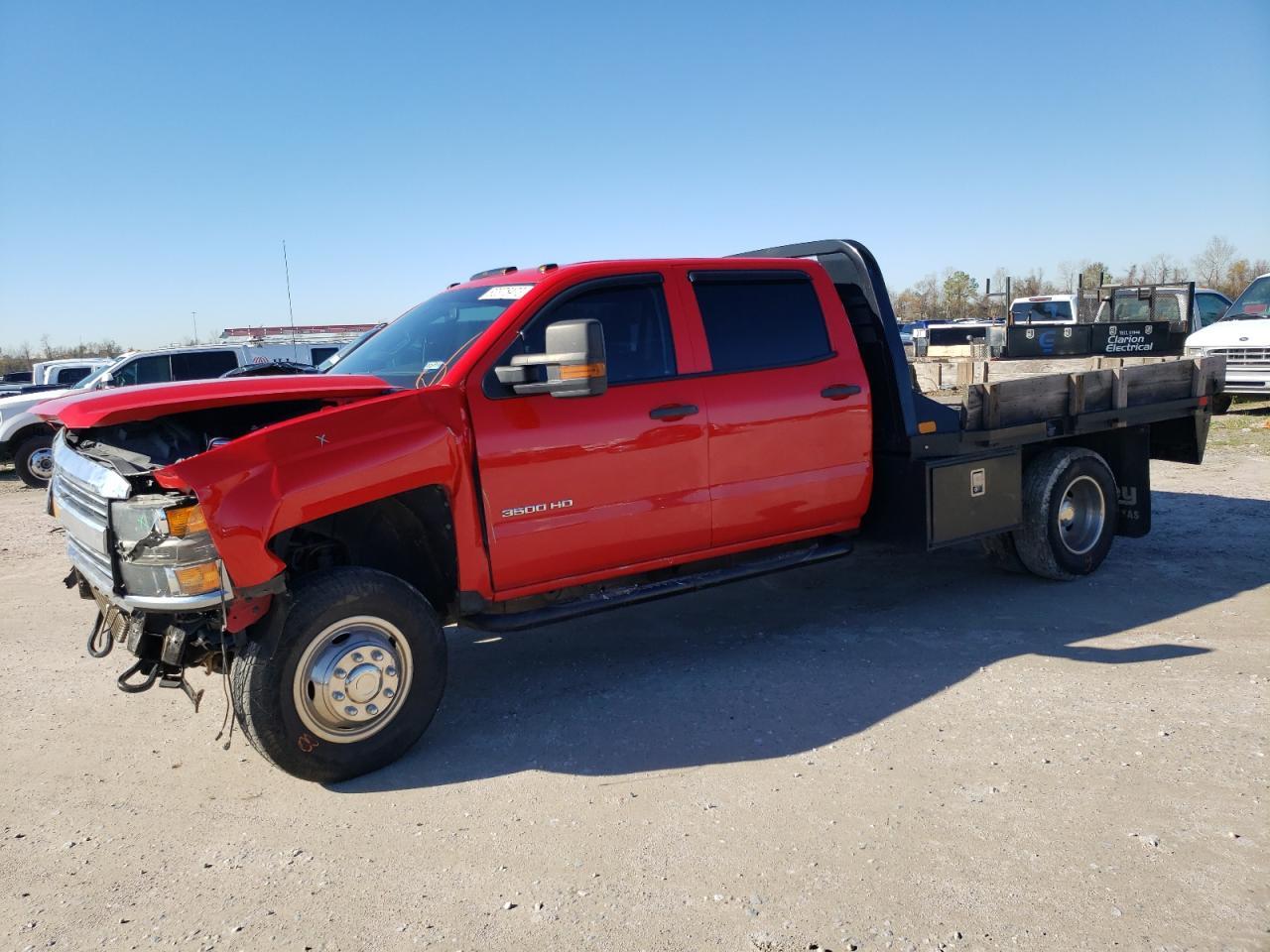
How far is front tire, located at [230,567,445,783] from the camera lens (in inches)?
144

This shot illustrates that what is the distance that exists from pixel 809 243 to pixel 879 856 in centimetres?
395

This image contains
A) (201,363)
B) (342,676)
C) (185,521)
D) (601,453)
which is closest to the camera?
(185,521)

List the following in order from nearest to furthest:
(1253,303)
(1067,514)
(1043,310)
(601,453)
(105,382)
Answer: (601,453) → (1067,514) → (105,382) → (1253,303) → (1043,310)

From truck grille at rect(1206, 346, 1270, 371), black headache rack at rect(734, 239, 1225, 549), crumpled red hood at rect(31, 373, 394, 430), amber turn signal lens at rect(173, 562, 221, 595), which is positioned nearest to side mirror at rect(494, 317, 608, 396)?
crumpled red hood at rect(31, 373, 394, 430)

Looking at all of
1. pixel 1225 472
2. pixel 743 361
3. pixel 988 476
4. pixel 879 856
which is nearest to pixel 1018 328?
pixel 1225 472

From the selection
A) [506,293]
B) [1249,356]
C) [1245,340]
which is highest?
[506,293]

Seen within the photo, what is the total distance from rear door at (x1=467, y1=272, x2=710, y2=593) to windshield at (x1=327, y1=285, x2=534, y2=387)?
0.95 feet

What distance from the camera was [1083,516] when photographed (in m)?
6.57

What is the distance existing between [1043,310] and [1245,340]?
20.9 ft

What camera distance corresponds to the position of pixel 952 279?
78.9 m

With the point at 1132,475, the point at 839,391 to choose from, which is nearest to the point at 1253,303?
the point at 1132,475

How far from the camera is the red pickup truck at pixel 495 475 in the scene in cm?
362

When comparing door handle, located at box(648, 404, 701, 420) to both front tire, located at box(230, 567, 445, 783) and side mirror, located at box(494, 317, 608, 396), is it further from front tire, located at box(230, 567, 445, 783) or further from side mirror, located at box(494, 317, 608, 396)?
front tire, located at box(230, 567, 445, 783)

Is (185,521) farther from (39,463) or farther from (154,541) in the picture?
(39,463)
